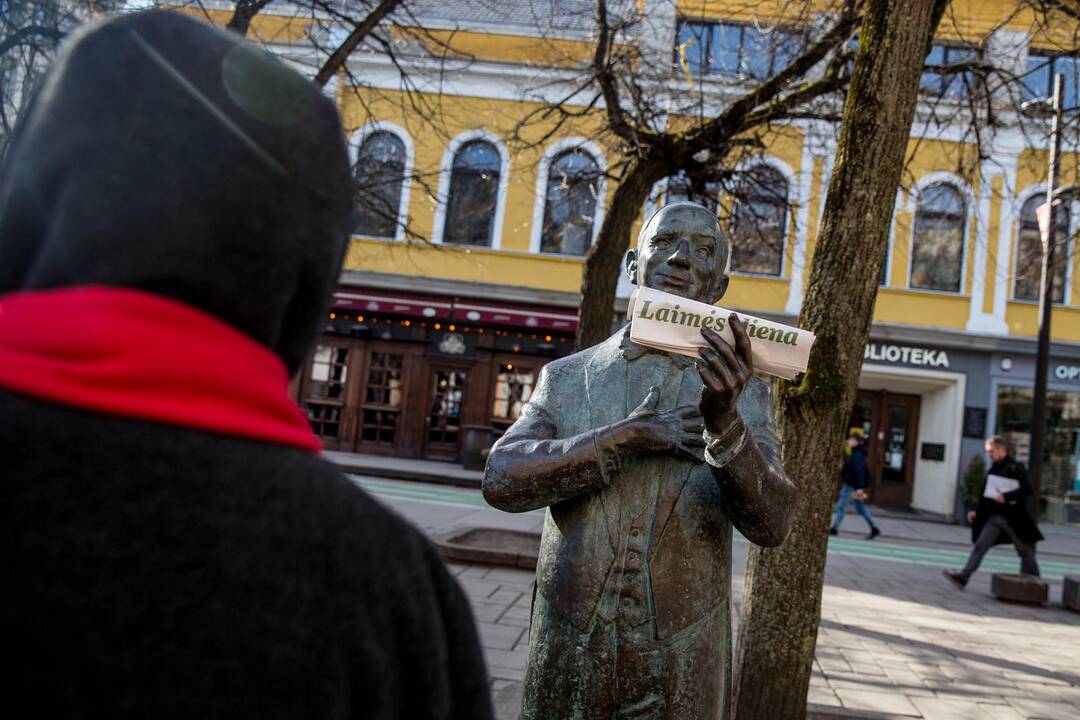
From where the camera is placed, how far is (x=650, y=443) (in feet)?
5.73

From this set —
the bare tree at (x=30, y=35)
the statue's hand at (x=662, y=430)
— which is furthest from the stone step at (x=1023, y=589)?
the bare tree at (x=30, y=35)

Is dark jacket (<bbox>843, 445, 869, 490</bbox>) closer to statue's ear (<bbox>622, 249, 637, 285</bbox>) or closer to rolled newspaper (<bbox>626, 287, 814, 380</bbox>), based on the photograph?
statue's ear (<bbox>622, 249, 637, 285</bbox>)

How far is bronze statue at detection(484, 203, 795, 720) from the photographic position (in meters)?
1.76

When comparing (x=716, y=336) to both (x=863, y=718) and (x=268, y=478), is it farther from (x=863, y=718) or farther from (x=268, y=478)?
(x=863, y=718)

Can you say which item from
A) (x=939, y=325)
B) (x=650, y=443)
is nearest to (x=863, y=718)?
(x=650, y=443)

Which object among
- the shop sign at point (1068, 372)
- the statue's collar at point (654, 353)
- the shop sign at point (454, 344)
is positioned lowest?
the statue's collar at point (654, 353)

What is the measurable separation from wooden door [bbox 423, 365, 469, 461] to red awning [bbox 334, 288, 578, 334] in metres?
1.26

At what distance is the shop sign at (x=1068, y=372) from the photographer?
16.2 m

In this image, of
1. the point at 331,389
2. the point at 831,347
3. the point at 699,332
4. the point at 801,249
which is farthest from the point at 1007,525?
the point at 331,389

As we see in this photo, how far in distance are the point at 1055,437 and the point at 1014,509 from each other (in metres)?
9.39

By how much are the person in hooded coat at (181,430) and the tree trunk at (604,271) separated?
22.6ft

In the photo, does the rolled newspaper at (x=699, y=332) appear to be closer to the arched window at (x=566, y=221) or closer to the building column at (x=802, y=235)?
the building column at (x=802, y=235)

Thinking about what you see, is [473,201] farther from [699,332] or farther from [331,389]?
[699,332]

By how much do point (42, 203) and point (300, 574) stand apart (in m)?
0.44
